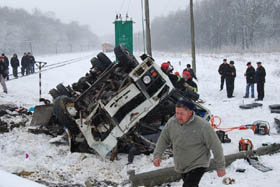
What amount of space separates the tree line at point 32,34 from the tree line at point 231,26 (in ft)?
115

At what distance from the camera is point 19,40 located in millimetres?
81750

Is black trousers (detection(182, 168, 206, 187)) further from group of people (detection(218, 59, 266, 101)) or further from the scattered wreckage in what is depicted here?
group of people (detection(218, 59, 266, 101))

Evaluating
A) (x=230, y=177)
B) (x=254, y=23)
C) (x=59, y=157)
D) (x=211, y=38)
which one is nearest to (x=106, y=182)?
(x=59, y=157)

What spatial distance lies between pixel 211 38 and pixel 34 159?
67605mm

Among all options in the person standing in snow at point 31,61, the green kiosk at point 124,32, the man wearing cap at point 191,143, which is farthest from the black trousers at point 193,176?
the person standing in snow at point 31,61

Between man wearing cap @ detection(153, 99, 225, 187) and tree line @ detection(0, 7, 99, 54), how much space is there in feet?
241

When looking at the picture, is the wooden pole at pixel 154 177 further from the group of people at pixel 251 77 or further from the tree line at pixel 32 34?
the tree line at pixel 32 34

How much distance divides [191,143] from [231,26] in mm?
67066

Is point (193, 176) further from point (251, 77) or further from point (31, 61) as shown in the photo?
point (31, 61)

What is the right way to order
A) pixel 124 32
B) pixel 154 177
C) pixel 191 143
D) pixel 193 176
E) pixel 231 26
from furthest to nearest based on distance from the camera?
pixel 231 26 < pixel 124 32 < pixel 154 177 < pixel 193 176 < pixel 191 143

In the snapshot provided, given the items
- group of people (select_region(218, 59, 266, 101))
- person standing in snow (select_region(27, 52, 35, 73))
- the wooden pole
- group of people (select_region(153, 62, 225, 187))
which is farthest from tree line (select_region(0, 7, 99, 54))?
group of people (select_region(153, 62, 225, 187))

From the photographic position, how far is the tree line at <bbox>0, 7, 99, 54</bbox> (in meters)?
78.1

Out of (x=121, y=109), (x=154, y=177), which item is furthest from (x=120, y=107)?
(x=154, y=177)

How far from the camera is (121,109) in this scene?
6039 millimetres
